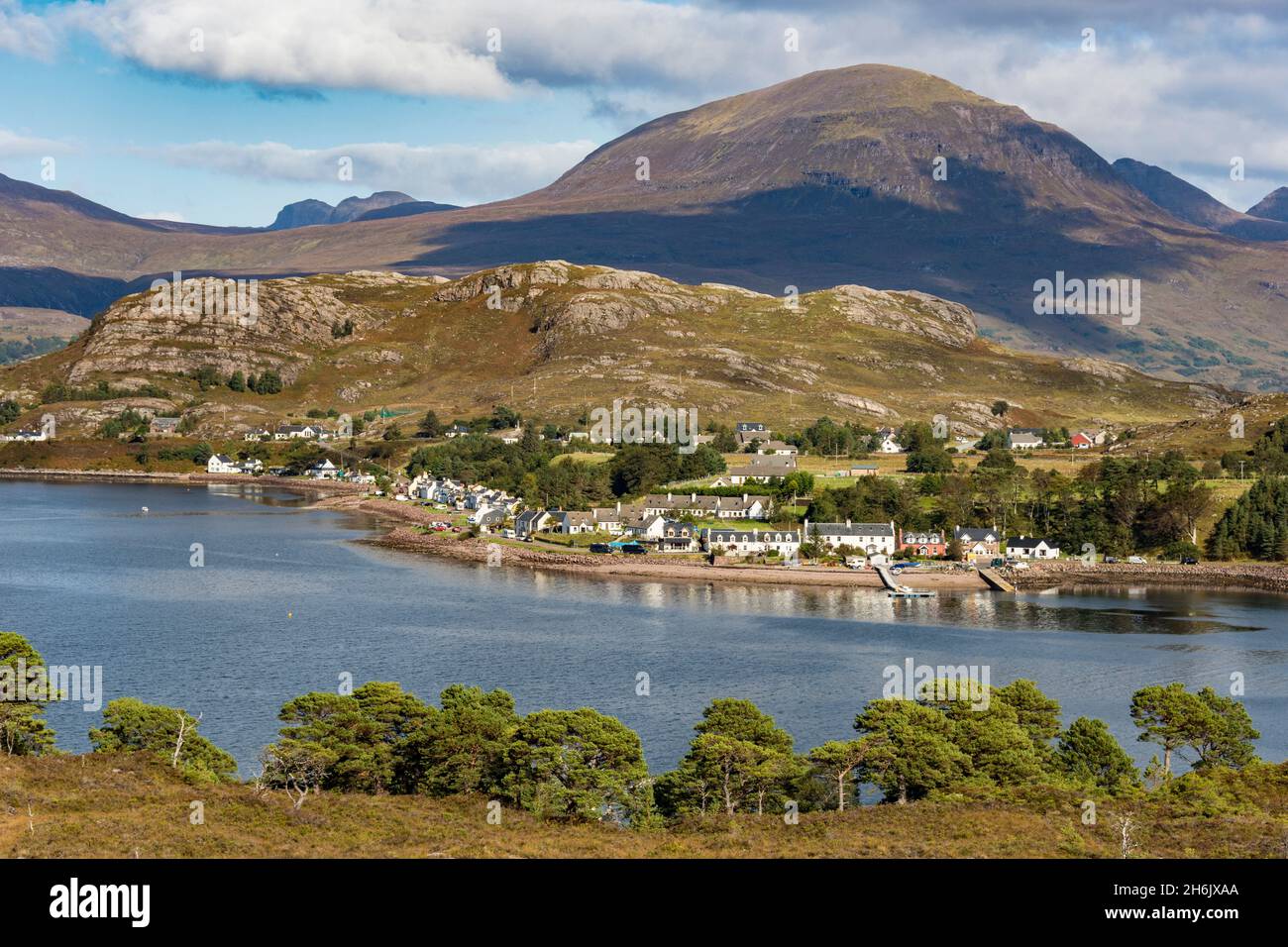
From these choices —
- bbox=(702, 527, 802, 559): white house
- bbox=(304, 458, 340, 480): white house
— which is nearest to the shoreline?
bbox=(702, 527, 802, 559): white house

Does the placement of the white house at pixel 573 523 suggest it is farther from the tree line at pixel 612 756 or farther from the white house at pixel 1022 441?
the white house at pixel 1022 441

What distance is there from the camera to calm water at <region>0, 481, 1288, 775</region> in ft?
178

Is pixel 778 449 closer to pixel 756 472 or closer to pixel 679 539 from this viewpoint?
pixel 756 472

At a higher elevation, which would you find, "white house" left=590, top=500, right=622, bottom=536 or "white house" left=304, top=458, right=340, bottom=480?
"white house" left=304, top=458, right=340, bottom=480

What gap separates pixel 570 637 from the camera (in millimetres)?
69562

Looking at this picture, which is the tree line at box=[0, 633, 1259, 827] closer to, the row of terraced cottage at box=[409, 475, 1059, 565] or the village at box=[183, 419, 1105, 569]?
the village at box=[183, 419, 1105, 569]

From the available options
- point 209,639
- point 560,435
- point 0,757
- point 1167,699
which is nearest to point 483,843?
point 0,757

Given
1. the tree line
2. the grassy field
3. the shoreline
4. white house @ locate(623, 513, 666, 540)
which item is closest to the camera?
the grassy field

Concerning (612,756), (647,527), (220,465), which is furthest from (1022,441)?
(612,756)

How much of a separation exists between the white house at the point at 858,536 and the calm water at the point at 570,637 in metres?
11.5

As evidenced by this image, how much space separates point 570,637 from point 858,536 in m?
38.3
